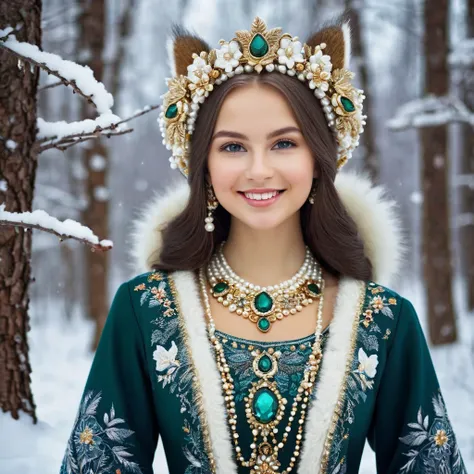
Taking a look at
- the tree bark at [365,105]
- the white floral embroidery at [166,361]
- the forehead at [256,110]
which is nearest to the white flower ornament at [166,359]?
the white floral embroidery at [166,361]

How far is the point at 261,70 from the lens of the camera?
6.57 ft

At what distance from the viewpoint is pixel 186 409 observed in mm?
1959

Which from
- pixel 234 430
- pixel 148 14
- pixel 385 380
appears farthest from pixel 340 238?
pixel 148 14

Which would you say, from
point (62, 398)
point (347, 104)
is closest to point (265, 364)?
point (347, 104)

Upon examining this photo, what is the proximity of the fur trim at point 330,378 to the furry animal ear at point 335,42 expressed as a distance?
82cm

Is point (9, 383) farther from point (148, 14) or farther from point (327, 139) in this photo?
point (148, 14)

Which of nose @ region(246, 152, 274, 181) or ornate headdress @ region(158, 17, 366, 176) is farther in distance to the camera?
ornate headdress @ region(158, 17, 366, 176)

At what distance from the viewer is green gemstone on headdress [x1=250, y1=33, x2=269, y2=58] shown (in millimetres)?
2006

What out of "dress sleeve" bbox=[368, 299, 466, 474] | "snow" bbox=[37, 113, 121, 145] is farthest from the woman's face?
"dress sleeve" bbox=[368, 299, 466, 474]

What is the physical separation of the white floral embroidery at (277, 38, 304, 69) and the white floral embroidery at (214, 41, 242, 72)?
0.45 feet

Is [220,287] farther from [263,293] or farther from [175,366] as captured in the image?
[175,366]

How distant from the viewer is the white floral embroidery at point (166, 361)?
199cm

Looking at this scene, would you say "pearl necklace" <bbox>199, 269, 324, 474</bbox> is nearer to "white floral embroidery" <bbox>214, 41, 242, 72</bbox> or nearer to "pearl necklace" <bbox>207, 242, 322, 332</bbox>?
"pearl necklace" <bbox>207, 242, 322, 332</bbox>

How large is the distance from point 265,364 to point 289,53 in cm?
102
